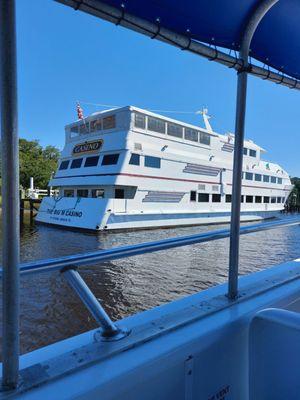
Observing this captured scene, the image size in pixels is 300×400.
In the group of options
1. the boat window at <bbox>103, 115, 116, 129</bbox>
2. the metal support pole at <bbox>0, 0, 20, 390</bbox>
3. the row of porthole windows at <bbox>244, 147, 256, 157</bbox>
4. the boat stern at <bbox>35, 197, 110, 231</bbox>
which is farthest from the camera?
the row of porthole windows at <bbox>244, 147, 256, 157</bbox>

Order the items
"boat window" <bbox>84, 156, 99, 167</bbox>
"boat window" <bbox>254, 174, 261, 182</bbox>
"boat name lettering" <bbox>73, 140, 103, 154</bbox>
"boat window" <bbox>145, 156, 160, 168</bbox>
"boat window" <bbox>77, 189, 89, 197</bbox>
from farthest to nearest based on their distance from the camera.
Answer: "boat window" <bbox>254, 174, 261, 182</bbox>, "boat window" <bbox>77, 189, 89, 197</bbox>, "boat name lettering" <bbox>73, 140, 103, 154</bbox>, "boat window" <bbox>84, 156, 99, 167</bbox>, "boat window" <bbox>145, 156, 160, 168</bbox>

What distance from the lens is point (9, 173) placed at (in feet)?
2.76

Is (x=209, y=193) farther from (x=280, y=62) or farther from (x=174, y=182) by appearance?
(x=280, y=62)

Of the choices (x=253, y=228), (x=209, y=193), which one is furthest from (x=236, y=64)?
(x=209, y=193)

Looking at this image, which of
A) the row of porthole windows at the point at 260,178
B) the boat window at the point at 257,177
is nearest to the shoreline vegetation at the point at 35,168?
the row of porthole windows at the point at 260,178

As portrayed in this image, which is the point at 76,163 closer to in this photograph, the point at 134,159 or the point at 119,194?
the point at 119,194

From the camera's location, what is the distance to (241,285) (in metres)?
1.93

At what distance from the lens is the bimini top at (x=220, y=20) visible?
1296 mm

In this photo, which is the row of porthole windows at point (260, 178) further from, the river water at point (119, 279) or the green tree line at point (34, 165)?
the green tree line at point (34, 165)

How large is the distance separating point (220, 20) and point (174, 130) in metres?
15.5

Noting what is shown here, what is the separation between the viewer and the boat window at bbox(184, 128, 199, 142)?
17237 millimetres

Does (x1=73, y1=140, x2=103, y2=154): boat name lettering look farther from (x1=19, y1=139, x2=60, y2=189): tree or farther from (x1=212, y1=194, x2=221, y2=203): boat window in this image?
(x1=19, y1=139, x2=60, y2=189): tree

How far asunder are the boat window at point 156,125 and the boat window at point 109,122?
1713 millimetres

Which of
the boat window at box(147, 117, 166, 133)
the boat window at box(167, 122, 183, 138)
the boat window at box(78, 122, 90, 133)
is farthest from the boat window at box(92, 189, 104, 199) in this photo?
the boat window at box(167, 122, 183, 138)
